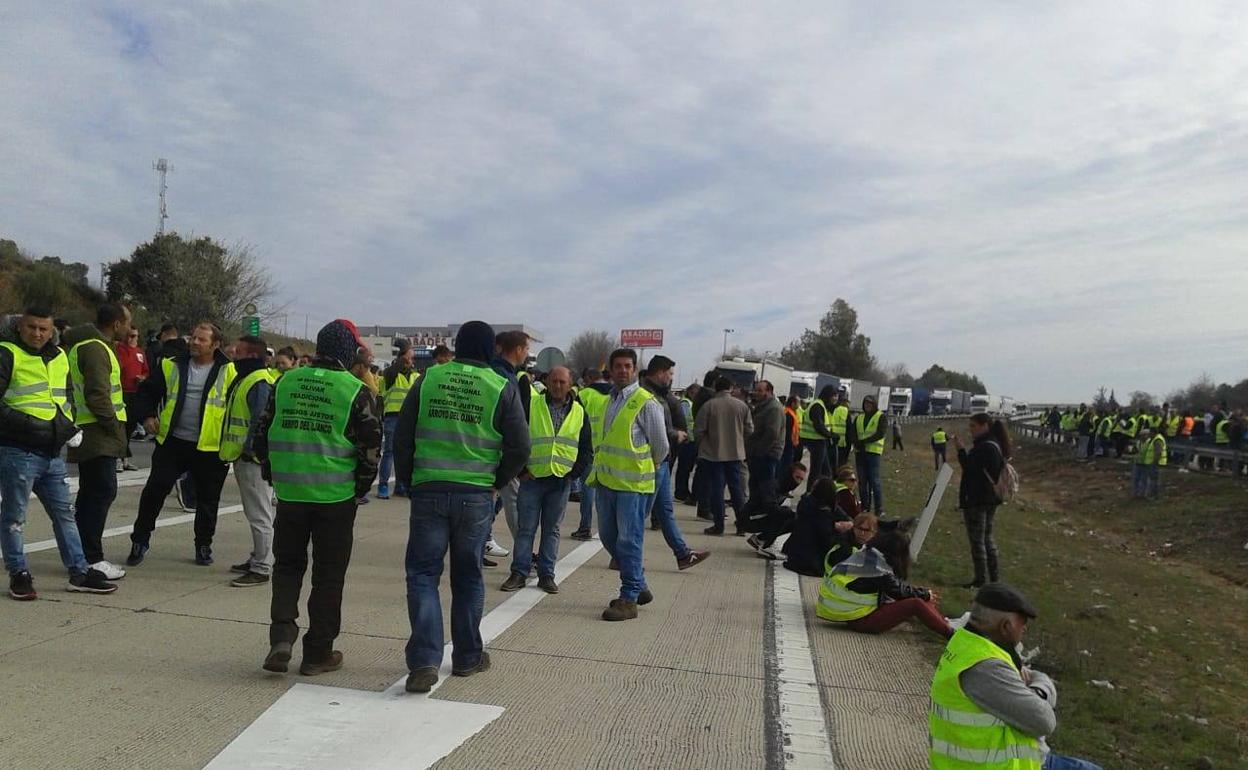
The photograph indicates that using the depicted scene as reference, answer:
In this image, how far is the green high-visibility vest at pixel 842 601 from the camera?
22.6 feet

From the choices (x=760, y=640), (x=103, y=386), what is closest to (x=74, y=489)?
(x=103, y=386)

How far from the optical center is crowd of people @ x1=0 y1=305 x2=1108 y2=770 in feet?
15.9

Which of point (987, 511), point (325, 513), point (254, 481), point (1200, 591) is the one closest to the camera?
point (325, 513)

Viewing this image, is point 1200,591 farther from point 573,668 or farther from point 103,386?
point 103,386

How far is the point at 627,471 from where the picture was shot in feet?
22.7

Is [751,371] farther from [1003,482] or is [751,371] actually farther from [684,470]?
[1003,482]

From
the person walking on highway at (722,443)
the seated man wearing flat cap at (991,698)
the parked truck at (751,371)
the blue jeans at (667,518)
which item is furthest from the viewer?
the parked truck at (751,371)

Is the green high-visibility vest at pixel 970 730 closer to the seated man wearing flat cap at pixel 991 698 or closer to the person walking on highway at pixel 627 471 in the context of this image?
the seated man wearing flat cap at pixel 991 698

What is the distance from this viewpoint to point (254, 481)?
7.24 metres

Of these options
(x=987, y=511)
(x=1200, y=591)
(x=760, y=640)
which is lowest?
(x=1200, y=591)

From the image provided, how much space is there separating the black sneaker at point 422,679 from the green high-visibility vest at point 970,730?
2.47m

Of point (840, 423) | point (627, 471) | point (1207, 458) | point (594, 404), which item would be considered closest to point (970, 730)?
point (627, 471)

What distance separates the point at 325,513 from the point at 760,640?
3164 millimetres

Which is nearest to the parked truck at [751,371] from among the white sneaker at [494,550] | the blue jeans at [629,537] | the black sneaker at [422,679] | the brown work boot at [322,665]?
the white sneaker at [494,550]
